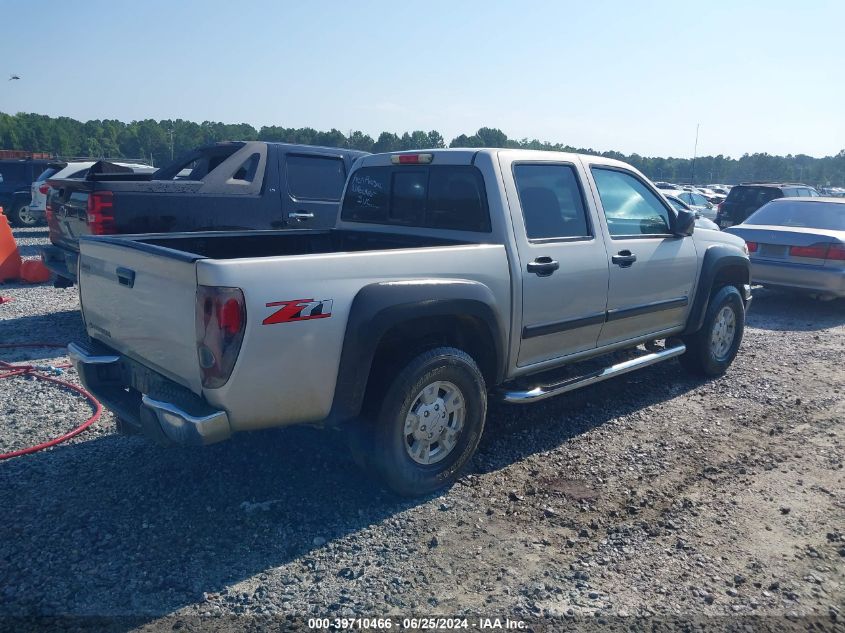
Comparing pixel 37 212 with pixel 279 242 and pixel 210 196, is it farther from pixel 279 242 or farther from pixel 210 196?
pixel 279 242

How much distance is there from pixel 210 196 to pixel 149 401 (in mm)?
4658

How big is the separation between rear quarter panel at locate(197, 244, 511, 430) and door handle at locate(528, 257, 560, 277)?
3.53 feet

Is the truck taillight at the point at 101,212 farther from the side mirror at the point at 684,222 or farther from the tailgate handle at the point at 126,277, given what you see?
the side mirror at the point at 684,222

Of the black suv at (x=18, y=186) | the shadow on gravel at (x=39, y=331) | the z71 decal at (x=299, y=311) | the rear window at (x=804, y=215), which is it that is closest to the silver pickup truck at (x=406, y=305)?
the z71 decal at (x=299, y=311)

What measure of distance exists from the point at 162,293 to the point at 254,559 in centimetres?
137

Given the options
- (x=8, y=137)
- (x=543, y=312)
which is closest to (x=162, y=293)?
(x=543, y=312)

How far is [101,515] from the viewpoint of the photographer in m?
3.65

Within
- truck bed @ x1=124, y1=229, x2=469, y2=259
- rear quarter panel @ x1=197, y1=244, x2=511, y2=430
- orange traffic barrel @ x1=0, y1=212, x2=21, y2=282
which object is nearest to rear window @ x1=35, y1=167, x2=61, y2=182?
orange traffic barrel @ x1=0, y1=212, x2=21, y2=282

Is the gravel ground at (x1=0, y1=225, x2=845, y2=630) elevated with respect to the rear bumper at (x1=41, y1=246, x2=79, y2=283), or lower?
lower

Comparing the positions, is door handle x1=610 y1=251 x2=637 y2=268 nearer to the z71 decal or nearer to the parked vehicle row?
the z71 decal

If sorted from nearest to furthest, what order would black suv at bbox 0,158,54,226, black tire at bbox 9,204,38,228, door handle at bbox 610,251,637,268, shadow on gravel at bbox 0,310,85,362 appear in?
1. door handle at bbox 610,251,637,268
2. shadow on gravel at bbox 0,310,85,362
3. black suv at bbox 0,158,54,226
4. black tire at bbox 9,204,38,228

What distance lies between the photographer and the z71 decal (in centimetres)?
314

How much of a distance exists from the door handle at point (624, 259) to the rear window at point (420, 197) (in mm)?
1194

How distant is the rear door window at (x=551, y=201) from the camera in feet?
15.0
